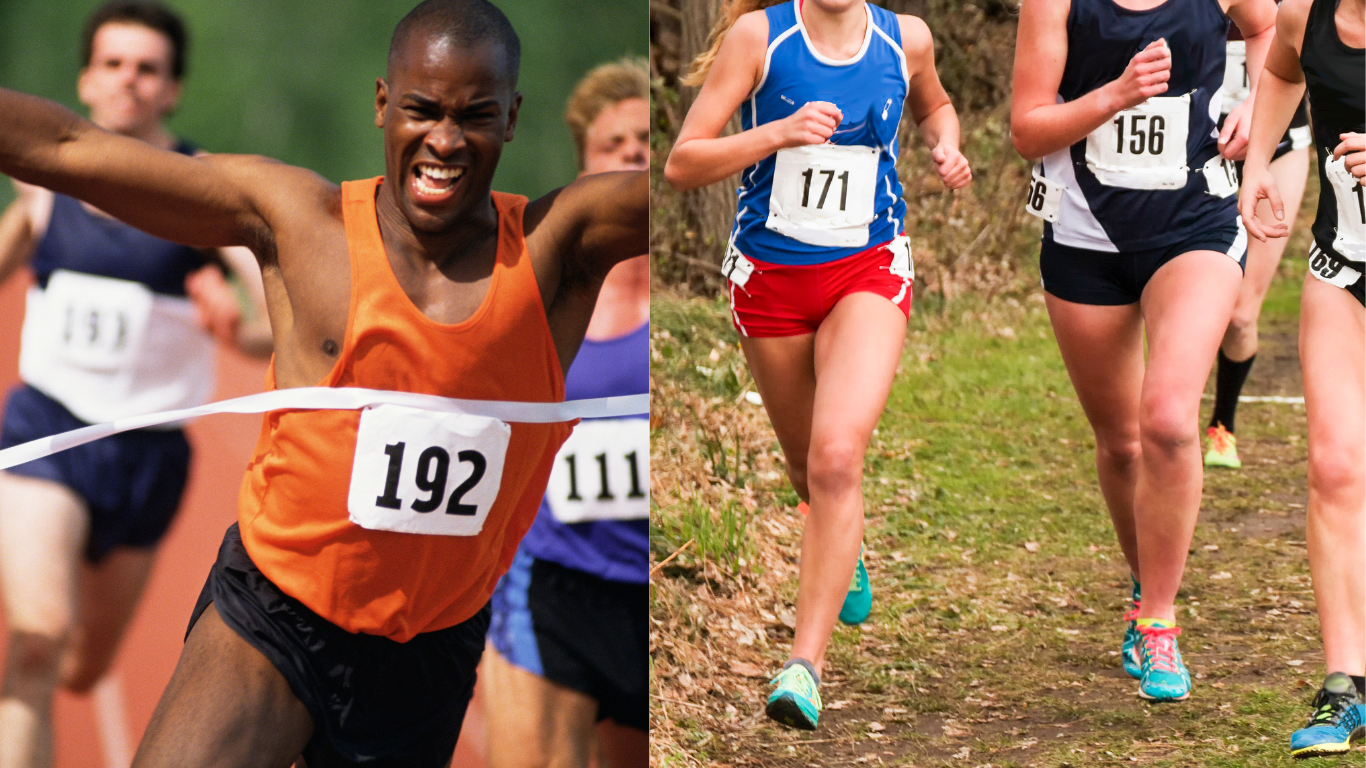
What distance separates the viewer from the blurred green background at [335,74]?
2951mm

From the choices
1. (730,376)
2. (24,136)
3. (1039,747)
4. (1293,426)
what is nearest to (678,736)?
(1039,747)

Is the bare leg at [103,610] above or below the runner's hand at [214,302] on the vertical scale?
below

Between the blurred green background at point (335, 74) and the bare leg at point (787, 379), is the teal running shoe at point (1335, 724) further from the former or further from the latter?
the blurred green background at point (335, 74)

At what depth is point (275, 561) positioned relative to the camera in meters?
2.88

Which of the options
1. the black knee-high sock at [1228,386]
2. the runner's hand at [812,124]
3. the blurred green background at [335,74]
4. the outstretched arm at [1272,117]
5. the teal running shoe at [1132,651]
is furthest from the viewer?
the black knee-high sock at [1228,386]

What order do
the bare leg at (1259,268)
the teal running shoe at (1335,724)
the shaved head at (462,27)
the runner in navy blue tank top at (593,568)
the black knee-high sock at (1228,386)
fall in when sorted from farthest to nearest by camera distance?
the black knee-high sock at (1228,386), the bare leg at (1259,268), the teal running shoe at (1335,724), the runner in navy blue tank top at (593,568), the shaved head at (462,27)

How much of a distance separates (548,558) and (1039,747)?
1519 mm

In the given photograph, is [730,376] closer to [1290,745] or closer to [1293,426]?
[1293,426]

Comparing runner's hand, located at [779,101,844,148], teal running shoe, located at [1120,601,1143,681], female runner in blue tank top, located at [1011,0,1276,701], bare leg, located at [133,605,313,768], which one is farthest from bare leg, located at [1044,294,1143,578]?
bare leg, located at [133,605,313,768]

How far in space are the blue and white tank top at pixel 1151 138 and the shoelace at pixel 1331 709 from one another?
114cm

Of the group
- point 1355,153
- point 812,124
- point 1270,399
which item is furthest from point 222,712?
point 1270,399

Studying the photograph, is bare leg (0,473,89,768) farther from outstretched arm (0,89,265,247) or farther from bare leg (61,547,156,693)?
outstretched arm (0,89,265,247)

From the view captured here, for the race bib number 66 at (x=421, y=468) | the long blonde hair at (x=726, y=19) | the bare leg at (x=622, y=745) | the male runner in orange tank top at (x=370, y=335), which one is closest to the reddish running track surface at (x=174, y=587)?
the male runner in orange tank top at (x=370, y=335)

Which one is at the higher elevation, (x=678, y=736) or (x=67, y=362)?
(x=67, y=362)
